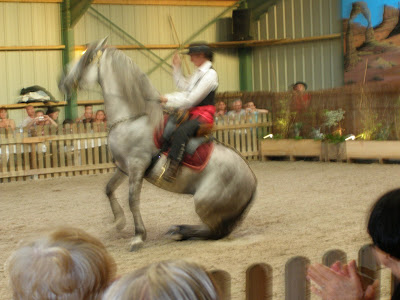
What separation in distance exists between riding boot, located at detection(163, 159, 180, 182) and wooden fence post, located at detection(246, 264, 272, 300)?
4.18 meters

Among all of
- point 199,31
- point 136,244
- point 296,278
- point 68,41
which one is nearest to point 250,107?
point 68,41

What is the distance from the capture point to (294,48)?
2194 cm

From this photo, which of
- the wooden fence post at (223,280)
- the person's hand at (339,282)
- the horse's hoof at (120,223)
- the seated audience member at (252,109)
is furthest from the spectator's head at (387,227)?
the seated audience member at (252,109)

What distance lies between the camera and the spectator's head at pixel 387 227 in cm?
221

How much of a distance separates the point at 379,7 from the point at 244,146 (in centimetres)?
538

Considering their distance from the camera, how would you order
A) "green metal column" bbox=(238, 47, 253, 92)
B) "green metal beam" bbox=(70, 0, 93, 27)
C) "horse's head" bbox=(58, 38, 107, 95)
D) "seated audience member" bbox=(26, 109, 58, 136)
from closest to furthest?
"horse's head" bbox=(58, 38, 107, 95) < "seated audience member" bbox=(26, 109, 58, 136) < "green metal beam" bbox=(70, 0, 93, 27) < "green metal column" bbox=(238, 47, 253, 92)

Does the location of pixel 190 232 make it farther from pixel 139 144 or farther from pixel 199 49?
pixel 199 49

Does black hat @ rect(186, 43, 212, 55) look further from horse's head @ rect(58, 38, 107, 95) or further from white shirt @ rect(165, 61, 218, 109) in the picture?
horse's head @ rect(58, 38, 107, 95)

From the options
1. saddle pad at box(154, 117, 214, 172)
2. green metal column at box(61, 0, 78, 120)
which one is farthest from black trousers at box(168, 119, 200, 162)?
green metal column at box(61, 0, 78, 120)

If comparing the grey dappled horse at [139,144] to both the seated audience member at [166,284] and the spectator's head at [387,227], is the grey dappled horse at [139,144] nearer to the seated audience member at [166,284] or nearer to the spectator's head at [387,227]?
the spectator's head at [387,227]

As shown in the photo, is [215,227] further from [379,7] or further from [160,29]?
[160,29]

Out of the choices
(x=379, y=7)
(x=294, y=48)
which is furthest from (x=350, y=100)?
(x=294, y=48)

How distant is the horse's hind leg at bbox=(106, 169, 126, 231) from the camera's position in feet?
26.0

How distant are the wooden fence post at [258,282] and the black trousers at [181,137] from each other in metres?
4.17
